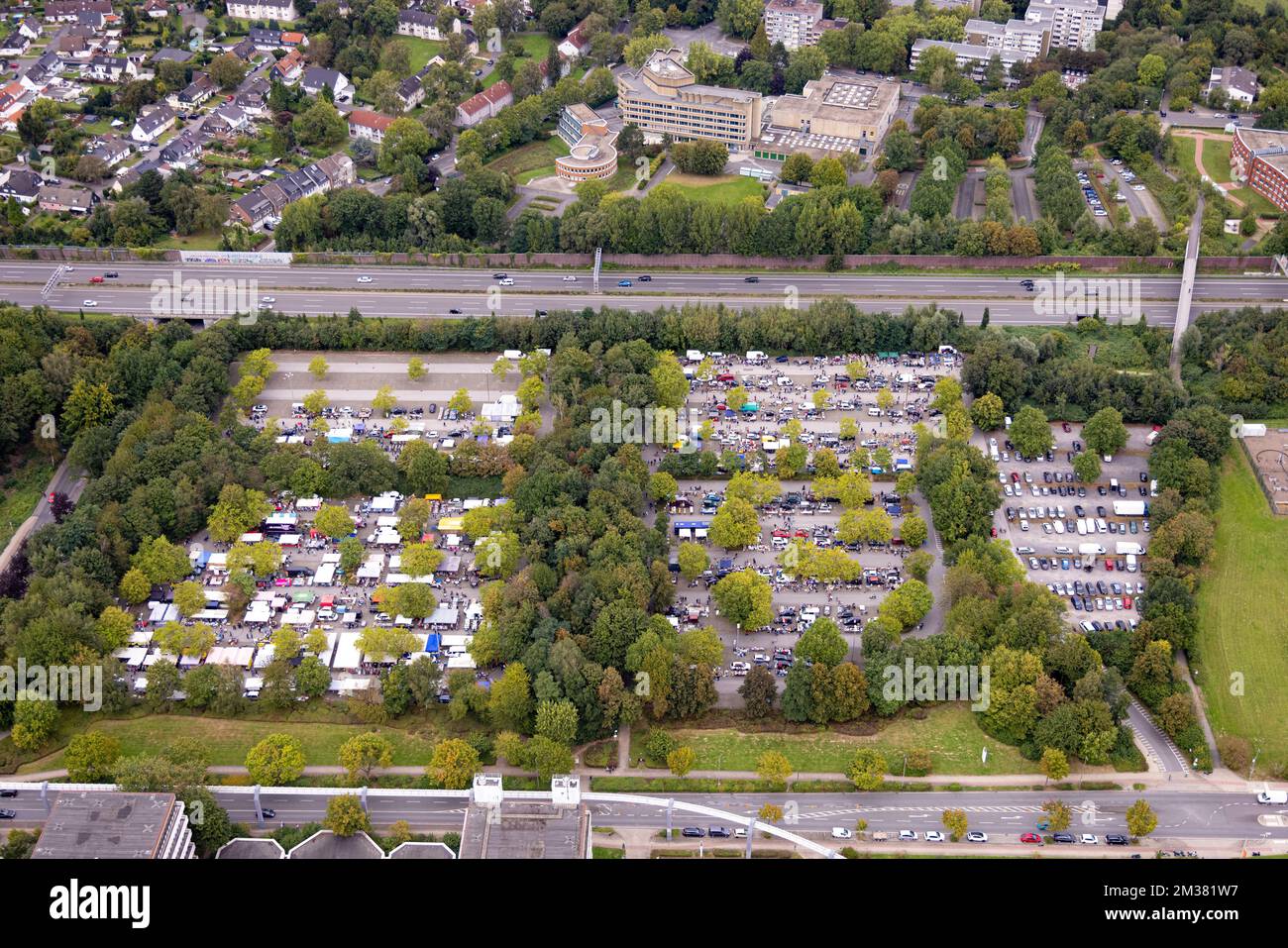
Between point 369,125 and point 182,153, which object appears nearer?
point 182,153

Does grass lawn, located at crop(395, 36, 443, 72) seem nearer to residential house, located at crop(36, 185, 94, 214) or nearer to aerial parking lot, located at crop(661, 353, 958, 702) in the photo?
residential house, located at crop(36, 185, 94, 214)

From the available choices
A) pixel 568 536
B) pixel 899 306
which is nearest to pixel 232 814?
pixel 568 536

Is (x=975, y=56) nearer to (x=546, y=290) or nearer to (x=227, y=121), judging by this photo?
(x=546, y=290)

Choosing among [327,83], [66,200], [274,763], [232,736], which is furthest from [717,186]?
[274,763]

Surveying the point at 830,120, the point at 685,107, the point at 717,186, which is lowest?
the point at 717,186

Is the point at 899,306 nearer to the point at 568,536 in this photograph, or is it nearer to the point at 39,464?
the point at 568,536

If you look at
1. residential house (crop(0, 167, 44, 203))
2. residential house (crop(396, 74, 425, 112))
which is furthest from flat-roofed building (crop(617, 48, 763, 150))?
residential house (crop(0, 167, 44, 203))
